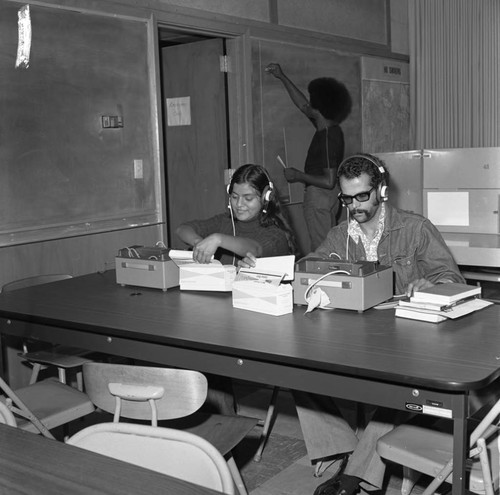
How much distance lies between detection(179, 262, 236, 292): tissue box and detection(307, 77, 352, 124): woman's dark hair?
3.30 metres

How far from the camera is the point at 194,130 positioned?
541 cm

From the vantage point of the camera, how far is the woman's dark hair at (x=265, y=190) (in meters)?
3.26

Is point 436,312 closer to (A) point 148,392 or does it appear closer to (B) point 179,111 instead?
(A) point 148,392

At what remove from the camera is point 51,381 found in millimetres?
2781

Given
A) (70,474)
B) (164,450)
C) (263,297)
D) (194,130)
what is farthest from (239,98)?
(70,474)

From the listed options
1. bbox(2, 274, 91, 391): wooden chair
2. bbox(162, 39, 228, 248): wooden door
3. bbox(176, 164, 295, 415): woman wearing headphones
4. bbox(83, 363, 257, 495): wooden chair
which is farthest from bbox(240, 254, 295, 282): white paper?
bbox(162, 39, 228, 248): wooden door

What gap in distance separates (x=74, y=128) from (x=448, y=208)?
2.36 meters

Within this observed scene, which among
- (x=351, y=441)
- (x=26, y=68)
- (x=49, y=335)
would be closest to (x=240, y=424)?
(x=351, y=441)

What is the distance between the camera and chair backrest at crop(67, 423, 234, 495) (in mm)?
1305

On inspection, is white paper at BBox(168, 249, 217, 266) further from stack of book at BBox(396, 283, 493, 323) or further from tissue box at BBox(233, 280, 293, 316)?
stack of book at BBox(396, 283, 493, 323)

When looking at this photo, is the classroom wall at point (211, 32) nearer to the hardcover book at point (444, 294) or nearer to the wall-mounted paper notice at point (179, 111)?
the wall-mounted paper notice at point (179, 111)

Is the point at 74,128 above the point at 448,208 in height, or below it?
above

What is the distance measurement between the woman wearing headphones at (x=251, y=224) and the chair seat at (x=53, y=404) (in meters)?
0.86

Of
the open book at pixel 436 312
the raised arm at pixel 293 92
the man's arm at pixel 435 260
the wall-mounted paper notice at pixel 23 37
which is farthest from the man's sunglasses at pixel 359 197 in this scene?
the raised arm at pixel 293 92
